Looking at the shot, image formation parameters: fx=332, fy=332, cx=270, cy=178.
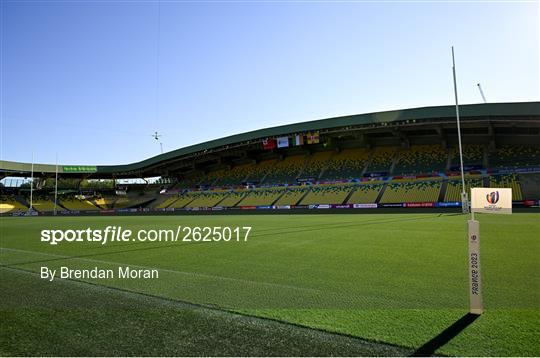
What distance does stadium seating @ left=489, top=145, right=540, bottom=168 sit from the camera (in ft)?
108

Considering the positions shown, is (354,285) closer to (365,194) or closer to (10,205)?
(365,194)

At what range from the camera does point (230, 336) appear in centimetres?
345

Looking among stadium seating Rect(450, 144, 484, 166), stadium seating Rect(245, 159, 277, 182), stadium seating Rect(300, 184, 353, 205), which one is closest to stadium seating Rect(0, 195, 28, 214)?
stadium seating Rect(245, 159, 277, 182)

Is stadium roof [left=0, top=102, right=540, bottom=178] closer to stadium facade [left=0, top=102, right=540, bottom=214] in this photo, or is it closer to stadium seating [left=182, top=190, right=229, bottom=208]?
stadium facade [left=0, top=102, right=540, bottom=214]

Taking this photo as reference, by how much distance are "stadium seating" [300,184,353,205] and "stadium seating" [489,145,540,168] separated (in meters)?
15.6

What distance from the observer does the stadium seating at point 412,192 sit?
112 feet

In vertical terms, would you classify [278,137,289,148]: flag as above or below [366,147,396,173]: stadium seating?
above

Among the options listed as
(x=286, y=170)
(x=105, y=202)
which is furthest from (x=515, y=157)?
(x=105, y=202)

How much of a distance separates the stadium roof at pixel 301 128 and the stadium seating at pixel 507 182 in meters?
5.57

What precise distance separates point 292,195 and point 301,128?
9.17m

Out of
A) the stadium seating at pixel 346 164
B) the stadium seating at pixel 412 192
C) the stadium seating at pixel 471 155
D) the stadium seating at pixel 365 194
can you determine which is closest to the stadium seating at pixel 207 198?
the stadium seating at pixel 346 164

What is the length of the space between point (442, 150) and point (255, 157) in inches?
1168

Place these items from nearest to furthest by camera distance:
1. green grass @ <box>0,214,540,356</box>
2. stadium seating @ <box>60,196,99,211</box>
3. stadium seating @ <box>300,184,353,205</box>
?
1. green grass @ <box>0,214,540,356</box>
2. stadium seating @ <box>300,184,353,205</box>
3. stadium seating @ <box>60,196,99,211</box>

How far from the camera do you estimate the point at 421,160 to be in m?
40.6
